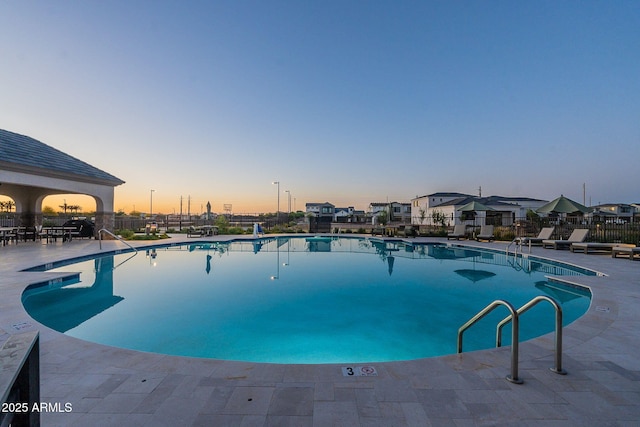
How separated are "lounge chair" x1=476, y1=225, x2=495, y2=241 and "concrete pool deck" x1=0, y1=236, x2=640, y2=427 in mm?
14421

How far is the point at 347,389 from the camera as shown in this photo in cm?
275

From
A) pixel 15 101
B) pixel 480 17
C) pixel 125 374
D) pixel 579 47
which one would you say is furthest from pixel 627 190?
pixel 15 101

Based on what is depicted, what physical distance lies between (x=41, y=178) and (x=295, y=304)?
14.4m

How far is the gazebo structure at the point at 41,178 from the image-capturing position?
12.7 metres

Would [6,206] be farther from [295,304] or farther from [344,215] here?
[344,215]

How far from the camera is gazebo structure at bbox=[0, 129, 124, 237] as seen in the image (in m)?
12.7

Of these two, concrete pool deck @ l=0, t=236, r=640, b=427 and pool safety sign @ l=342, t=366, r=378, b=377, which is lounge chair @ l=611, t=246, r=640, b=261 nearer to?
concrete pool deck @ l=0, t=236, r=640, b=427

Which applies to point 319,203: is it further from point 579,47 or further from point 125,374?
point 125,374

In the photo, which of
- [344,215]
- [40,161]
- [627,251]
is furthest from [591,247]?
[344,215]

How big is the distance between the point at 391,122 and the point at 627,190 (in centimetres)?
4420

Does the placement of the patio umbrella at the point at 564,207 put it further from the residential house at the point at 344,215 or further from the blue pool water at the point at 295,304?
the residential house at the point at 344,215

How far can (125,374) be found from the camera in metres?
3.02

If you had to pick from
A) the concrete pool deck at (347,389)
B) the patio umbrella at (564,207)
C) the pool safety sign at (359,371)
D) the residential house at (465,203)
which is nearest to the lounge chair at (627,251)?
the patio umbrella at (564,207)

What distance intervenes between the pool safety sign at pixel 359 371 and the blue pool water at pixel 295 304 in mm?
1413
